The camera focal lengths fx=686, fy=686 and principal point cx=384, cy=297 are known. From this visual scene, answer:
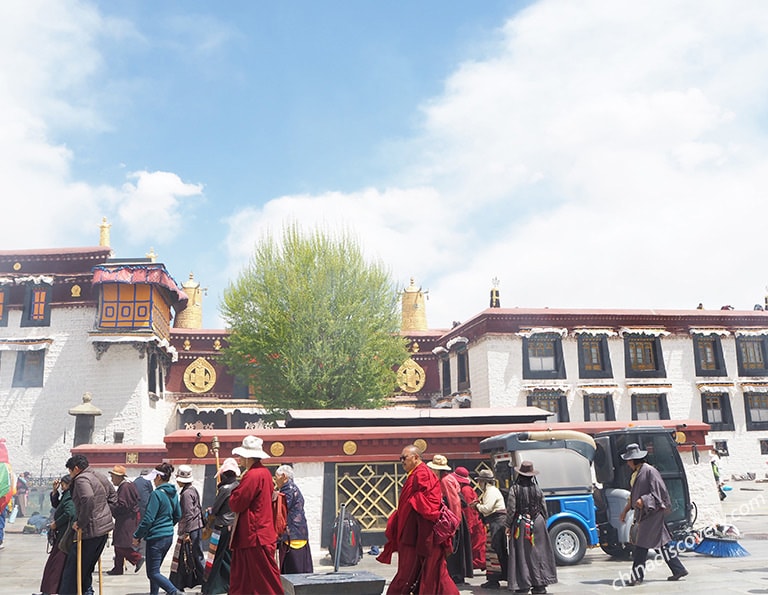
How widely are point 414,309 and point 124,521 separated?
107ft

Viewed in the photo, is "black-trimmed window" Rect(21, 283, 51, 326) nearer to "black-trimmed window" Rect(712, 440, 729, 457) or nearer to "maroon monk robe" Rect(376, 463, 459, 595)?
"maroon monk robe" Rect(376, 463, 459, 595)

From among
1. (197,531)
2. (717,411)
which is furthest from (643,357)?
(197,531)

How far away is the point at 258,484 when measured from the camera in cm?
712

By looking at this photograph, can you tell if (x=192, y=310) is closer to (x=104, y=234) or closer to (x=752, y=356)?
(x=104, y=234)

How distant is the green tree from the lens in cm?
2678

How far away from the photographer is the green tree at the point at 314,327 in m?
26.8

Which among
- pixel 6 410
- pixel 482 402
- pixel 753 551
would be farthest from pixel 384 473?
pixel 6 410

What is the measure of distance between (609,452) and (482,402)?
1815 centimetres

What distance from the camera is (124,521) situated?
1217 centimetres

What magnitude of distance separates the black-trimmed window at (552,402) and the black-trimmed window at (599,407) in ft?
3.46

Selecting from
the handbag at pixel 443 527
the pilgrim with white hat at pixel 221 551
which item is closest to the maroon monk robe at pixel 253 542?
the pilgrim with white hat at pixel 221 551

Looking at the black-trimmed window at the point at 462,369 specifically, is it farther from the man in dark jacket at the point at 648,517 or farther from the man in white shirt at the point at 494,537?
the man in dark jacket at the point at 648,517

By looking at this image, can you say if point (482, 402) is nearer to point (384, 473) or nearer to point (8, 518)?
point (384, 473)

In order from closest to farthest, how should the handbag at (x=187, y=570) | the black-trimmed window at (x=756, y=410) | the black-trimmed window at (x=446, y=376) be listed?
the handbag at (x=187, y=570) → the black-trimmed window at (x=756, y=410) → the black-trimmed window at (x=446, y=376)
